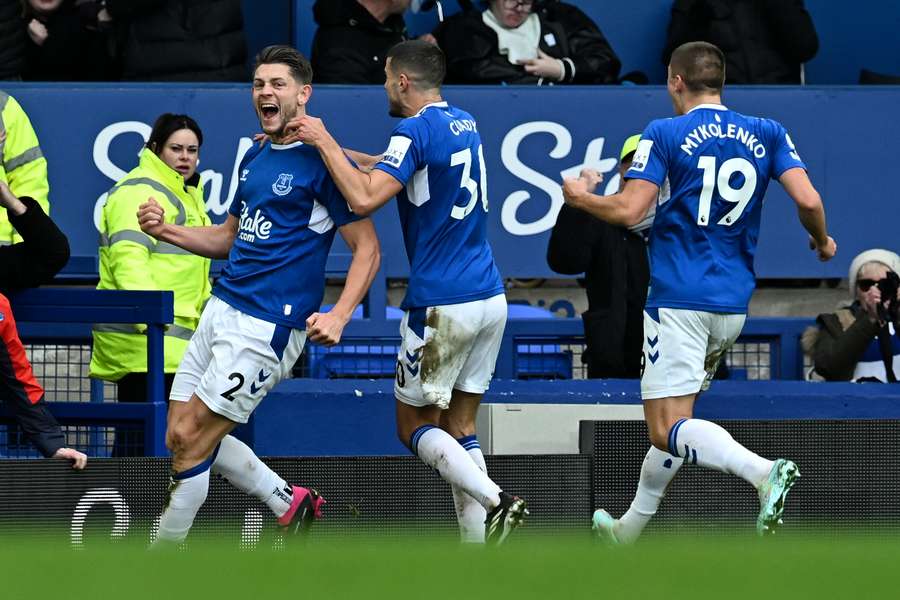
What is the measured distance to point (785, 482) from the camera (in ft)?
21.5

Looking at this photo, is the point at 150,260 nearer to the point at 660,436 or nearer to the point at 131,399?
the point at 131,399

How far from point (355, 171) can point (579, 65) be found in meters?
5.37

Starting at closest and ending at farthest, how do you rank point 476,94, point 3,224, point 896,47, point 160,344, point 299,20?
1. point 160,344
2. point 3,224
3. point 476,94
4. point 299,20
5. point 896,47

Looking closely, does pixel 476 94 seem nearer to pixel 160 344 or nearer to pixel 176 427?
pixel 160 344

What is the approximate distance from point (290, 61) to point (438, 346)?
1210 millimetres

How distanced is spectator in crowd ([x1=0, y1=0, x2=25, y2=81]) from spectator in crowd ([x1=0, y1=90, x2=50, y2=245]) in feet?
10.8

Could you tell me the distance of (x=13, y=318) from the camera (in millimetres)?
7527

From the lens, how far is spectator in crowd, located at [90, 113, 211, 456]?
8242 millimetres

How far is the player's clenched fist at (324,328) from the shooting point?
249 inches

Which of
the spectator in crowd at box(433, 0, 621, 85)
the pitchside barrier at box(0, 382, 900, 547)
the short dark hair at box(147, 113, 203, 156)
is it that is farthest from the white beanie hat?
the short dark hair at box(147, 113, 203, 156)

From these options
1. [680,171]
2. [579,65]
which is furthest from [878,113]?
[680,171]

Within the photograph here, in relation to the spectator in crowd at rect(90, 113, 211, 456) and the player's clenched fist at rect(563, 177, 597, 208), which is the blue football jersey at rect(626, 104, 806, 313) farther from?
the spectator in crowd at rect(90, 113, 211, 456)

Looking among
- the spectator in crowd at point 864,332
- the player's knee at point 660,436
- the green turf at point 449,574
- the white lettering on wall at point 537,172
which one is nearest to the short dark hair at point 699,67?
the player's knee at point 660,436

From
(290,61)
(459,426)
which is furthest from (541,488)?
(290,61)
